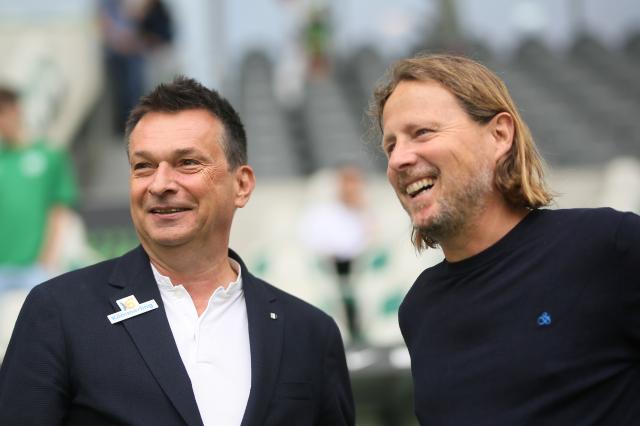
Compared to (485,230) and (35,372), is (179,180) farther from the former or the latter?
(485,230)

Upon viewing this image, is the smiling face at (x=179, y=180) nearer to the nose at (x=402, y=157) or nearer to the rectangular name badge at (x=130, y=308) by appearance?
the rectangular name badge at (x=130, y=308)

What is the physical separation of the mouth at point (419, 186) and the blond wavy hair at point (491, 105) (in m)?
0.14

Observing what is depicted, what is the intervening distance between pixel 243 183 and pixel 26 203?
3.91 meters

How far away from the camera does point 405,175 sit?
323 cm

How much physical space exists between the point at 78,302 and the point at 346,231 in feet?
16.8

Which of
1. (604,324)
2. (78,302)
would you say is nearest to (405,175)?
(604,324)

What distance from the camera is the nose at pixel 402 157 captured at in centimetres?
320

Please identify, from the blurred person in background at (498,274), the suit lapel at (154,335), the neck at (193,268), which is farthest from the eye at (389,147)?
the suit lapel at (154,335)

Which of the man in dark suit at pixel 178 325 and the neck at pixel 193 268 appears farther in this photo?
the neck at pixel 193 268

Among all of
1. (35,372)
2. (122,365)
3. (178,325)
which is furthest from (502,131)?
(35,372)

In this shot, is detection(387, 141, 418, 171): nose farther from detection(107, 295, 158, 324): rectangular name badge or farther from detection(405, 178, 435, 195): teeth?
detection(107, 295, 158, 324): rectangular name badge

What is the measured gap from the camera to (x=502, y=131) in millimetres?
3285

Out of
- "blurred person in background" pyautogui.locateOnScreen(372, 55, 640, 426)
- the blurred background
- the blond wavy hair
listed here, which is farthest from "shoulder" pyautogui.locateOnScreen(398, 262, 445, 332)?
the blurred background

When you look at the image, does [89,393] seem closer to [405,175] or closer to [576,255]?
[405,175]
